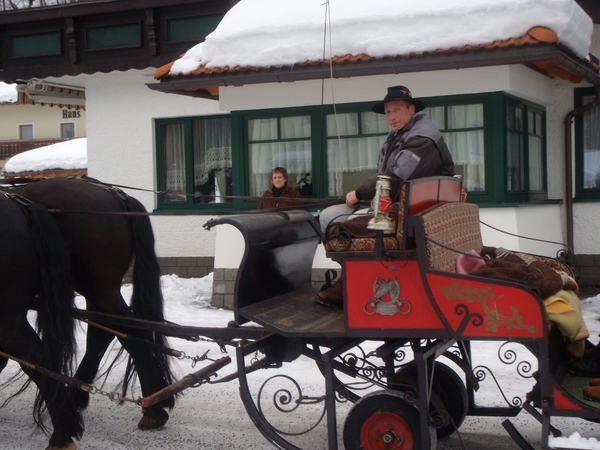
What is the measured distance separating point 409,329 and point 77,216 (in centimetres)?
235

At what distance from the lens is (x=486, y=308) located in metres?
3.61

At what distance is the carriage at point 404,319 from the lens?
3596 mm

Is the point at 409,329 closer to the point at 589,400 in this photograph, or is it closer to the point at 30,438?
the point at 589,400

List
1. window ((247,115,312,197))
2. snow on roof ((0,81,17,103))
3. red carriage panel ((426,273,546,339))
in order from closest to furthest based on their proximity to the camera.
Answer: red carriage panel ((426,273,546,339)) → window ((247,115,312,197)) → snow on roof ((0,81,17,103))

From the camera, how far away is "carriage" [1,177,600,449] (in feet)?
11.8

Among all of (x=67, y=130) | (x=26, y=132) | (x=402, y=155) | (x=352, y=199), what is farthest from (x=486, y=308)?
(x=26, y=132)

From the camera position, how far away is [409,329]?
12.4 feet

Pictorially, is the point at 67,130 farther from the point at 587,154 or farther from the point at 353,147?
the point at 587,154

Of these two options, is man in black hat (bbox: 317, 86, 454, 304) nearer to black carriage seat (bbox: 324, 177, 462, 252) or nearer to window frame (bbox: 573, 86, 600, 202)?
black carriage seat (bbox: 324, 177, 462, 252)

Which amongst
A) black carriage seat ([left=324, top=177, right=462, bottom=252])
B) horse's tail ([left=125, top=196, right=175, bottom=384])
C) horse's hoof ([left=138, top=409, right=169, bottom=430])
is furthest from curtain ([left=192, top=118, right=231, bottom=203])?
black carriage seat ([left=324, top=177, right=462, bottom=252])

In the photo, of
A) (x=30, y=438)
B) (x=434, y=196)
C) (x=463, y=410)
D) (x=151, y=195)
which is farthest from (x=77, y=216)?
(x=151, y=195)

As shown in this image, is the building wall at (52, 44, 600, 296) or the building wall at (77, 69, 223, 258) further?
the building wall at (77, 69, 223, 258)

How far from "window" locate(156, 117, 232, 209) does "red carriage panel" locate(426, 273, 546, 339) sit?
7.75 m

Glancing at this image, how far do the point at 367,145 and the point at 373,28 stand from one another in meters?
1.52
